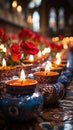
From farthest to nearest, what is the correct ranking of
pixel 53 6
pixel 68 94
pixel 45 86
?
pixel 53 6
pixel 68 94
pixel 45 86

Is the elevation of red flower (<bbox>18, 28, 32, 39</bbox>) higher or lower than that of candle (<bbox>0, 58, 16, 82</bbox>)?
higher

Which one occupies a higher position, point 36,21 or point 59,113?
point 36,21

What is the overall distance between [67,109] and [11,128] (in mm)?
493

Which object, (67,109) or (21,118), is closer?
(21,118)

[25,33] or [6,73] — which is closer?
[6,73]

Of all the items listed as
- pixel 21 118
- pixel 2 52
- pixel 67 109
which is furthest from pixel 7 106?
pixel 2 52

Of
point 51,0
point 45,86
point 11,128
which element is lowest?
point 11,128

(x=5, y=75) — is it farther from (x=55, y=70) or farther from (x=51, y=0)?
(x=51, y=0)

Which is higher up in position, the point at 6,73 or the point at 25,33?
the point at 25,33

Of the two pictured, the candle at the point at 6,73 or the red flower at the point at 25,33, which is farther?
the red flower at the point at 25,33

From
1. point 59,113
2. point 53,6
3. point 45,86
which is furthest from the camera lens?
point 53,6

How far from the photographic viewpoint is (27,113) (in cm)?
144

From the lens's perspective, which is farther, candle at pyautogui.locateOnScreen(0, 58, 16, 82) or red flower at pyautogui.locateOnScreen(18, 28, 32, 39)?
red flower at pyautogui.locateOnScreen(18, 28, 32, 39)

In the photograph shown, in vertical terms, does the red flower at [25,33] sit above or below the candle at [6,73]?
above
